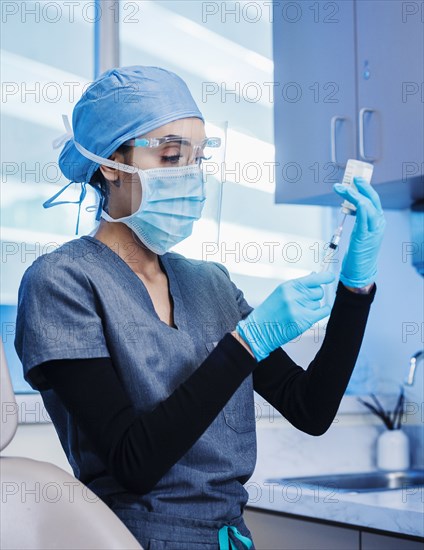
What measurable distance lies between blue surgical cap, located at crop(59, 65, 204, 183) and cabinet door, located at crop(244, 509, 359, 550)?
3.38ft

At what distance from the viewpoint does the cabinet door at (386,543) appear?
5.72 feet

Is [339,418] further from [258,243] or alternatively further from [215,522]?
[215,522]

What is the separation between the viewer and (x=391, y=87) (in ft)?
6.61

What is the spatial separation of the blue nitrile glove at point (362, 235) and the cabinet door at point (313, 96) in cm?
92

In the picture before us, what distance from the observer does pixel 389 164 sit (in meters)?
2.03

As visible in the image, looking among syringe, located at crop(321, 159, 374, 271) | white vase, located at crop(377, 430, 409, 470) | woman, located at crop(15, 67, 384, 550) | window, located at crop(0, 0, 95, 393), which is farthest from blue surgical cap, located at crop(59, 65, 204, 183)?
white vase, located at crop(377, 430, 409, 470)

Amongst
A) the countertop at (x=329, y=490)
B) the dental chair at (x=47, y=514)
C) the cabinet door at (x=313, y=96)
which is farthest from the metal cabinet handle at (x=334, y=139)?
the dental chair at (x=47, y=514)

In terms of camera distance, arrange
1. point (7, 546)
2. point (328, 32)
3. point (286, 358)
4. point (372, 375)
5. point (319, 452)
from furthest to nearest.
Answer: point (372, 375), point (319, 452), point (328, 32), point (286, 358), point (7, 546)

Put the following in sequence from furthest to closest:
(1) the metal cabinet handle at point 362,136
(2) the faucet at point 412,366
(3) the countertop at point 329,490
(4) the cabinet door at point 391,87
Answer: (2) the faucet at point 412,366, (1) the metal cabinet handle at point 362,136, (4) the cabinet door at point 391,87, (3) the countertop at point 329,490

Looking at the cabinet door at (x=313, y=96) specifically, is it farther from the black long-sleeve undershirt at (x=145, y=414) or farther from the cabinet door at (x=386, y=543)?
the black long-sleeve undershirt at (x=145, y=414)

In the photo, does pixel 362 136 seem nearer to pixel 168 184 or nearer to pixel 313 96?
pixel 313 96

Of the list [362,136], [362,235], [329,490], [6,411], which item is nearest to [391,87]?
[362,136]

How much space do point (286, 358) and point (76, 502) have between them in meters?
0.46

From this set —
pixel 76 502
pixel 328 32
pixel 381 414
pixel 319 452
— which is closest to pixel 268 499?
pixel 319 452
